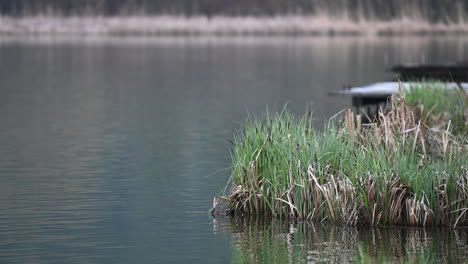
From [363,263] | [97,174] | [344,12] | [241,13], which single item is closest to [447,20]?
[344,12]

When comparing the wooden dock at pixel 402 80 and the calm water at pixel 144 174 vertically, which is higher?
the wooden dock at pixel 402 80

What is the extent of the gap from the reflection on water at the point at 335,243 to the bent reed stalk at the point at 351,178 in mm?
217

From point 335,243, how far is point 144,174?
6.89m

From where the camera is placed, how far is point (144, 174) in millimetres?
19766

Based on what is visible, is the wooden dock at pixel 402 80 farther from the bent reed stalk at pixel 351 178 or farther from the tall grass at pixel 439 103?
the bent reed stalk at pixel 351 178

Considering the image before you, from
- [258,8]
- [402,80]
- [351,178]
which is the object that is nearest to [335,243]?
[351,178]

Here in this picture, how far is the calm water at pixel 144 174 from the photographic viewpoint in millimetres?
13367

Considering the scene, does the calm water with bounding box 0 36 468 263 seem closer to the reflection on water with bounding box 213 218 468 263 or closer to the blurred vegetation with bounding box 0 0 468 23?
the reflection on water with bounding box 213 218 468 263

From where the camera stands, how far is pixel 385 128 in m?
15.0

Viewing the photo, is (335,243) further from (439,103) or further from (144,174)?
(439,103)

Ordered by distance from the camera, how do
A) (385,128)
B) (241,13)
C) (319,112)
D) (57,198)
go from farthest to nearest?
(241,13) → (319,112) → (57,198) → (385,128)

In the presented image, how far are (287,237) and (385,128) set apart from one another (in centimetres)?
222

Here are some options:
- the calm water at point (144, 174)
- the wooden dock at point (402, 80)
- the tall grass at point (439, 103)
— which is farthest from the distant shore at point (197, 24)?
the tall grass at point (439, 103)

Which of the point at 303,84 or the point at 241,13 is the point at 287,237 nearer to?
the point at 303,84
